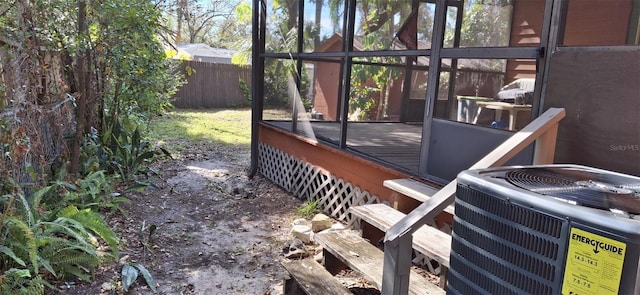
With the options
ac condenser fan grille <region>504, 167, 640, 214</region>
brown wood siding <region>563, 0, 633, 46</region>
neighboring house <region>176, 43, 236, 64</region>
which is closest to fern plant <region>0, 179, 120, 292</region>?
ac condenser fan grille <region>504, 167, 640, 214</region>

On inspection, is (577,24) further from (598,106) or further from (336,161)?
(336,161)

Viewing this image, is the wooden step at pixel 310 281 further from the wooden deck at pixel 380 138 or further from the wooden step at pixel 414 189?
the wooden deck at pixel 380 138

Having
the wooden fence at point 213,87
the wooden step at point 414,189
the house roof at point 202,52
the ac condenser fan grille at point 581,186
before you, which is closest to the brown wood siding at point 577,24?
the wooden step at point 414,189

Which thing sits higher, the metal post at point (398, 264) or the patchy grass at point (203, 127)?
the metal post at point (398, 264)

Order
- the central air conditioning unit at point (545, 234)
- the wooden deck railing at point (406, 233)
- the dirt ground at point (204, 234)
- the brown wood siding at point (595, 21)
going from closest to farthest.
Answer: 1. the central air conditioning unit at point (545, 234)
2. the wooden deck railing at point (406, 233)
3. the dirt ground at point (204, 234)
4. the brown wood siding at point (595, 21)

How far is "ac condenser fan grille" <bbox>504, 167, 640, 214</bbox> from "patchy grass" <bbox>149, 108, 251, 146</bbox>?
7348mm

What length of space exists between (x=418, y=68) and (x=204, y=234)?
11.2ft

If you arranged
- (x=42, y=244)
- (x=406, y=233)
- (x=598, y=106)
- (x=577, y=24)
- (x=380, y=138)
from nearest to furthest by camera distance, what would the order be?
(x=406, y=233)
(x=598, y=106)
(x=42, y=244)
(x=577, y=24)
(x=380, y=138)

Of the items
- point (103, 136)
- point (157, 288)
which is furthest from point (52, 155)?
point (157, 288)

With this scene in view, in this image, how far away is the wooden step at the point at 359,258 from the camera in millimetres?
2247

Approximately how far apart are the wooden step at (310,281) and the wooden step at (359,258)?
129 mm

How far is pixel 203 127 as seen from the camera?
10.6 meters

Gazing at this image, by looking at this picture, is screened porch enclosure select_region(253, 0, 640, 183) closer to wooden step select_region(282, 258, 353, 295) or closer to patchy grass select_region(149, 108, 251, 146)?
wooden step select_region(282, 258, 353, 295)

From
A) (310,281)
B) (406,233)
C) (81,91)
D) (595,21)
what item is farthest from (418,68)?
(406,233)
